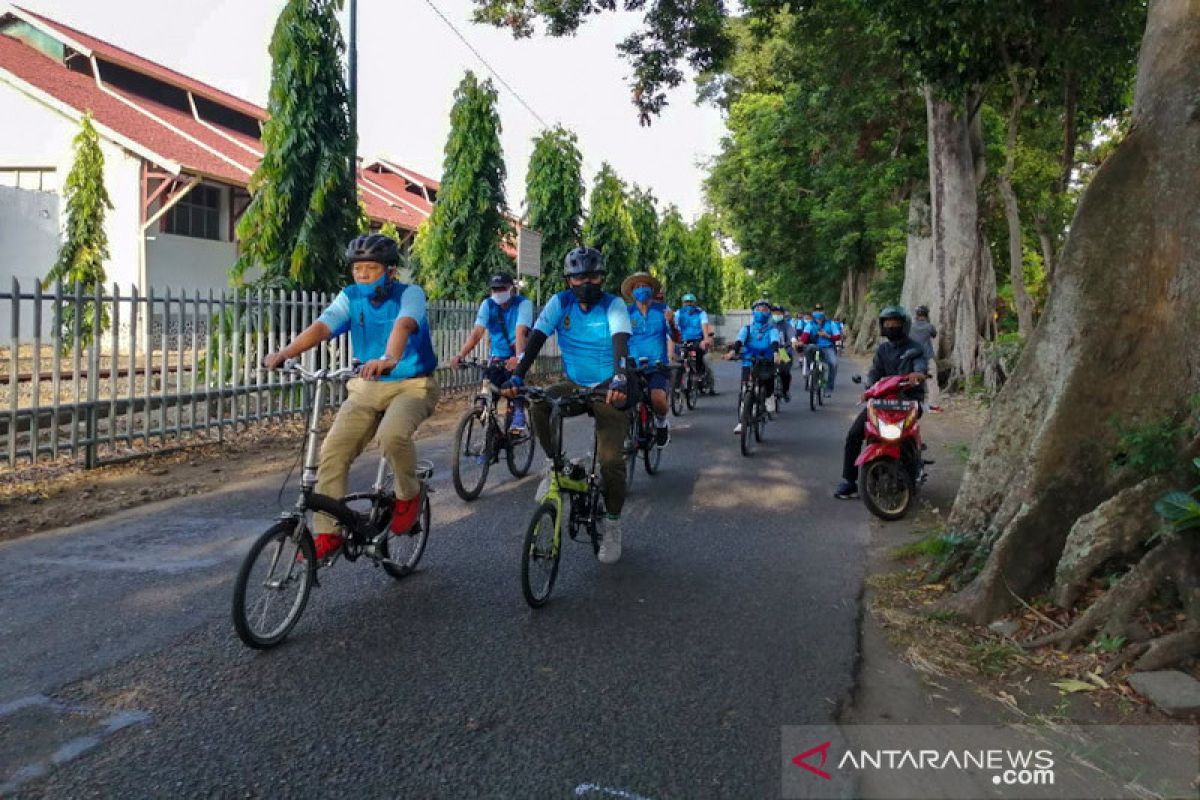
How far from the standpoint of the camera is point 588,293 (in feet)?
19.7

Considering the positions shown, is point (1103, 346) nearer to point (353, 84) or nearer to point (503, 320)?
point (503, 320)

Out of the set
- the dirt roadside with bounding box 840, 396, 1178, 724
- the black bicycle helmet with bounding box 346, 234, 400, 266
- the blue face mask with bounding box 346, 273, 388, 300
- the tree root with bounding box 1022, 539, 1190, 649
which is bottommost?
the dirt roadside with bounding box 840, 396, 1178, 724

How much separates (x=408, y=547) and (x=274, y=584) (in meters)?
1.42

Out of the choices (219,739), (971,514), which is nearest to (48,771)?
(219,739)

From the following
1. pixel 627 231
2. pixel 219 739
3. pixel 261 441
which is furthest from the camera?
pixel 627 231

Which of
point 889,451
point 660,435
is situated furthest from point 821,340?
point 889,451

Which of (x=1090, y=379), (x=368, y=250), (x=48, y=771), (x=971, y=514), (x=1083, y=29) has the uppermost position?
(x=1083, y=29)

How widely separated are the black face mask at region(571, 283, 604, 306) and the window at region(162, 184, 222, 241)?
2077 centimetres

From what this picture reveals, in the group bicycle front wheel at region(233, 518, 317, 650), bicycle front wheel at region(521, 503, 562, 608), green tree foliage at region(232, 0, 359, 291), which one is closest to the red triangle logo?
bicycle front wheel at region(521, 503, 562, 608)

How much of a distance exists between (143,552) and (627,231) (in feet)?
82.0

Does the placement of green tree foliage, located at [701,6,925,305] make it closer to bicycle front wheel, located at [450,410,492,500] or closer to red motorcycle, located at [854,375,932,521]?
red motorcycle, located at [854,375,932,521]

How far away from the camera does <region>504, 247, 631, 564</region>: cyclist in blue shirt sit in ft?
19.4

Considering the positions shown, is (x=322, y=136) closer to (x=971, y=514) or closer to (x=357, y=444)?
(x=357, y=444)

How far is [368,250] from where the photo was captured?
17.4ft
